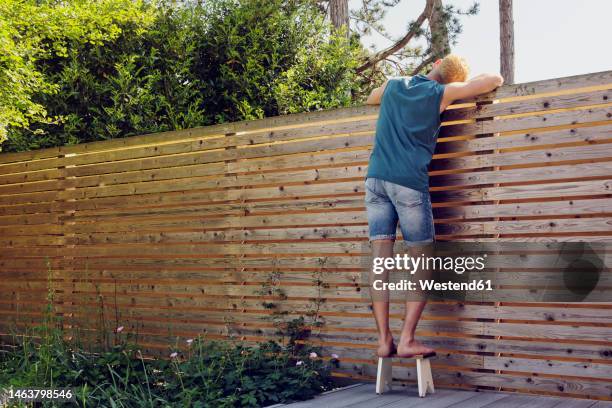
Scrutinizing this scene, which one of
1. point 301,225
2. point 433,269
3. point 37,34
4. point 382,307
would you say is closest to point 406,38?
point 37,34

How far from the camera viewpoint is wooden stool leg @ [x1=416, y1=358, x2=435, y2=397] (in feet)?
14.6

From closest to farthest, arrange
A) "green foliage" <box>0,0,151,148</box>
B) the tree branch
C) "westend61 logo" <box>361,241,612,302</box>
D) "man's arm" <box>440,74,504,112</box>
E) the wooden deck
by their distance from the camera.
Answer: the wooden deck
"westend61 logo" <box>361,241,612,302</box>
"man's arm" <box>440,74,504,112</box>
"green foliage" <box>0,0,151,148</box>
the tree branch

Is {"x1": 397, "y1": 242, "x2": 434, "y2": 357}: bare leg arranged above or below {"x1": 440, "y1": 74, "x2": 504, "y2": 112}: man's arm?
below

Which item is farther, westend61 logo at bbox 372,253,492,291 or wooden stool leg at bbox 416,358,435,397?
westend61 logo at bbox 372,253,492,291

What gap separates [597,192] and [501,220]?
60 cm

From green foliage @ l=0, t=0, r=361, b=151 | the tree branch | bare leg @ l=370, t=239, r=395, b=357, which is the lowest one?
bare leg @ l=370, t=239, r=395, b=357

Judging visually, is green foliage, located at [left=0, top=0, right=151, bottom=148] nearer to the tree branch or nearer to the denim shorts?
the denim shorts

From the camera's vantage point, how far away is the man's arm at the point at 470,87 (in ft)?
15.1

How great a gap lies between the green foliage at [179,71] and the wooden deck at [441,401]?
383cm

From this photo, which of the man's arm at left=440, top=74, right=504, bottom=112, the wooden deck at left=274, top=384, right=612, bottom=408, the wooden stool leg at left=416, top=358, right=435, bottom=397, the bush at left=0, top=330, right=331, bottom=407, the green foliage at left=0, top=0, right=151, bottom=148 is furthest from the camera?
the green foliage at left=0, top=0, right=151, bottom=148

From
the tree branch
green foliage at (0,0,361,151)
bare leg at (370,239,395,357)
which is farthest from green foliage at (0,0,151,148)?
the tree branch

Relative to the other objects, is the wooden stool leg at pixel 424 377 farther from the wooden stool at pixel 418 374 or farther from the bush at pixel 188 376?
the bush at pixel 188 376

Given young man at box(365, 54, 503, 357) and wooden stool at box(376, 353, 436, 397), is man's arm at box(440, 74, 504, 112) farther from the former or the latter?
wooden stool at box(376, 353, 436, 397)

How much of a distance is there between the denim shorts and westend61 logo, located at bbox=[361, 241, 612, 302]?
12 centimetres
